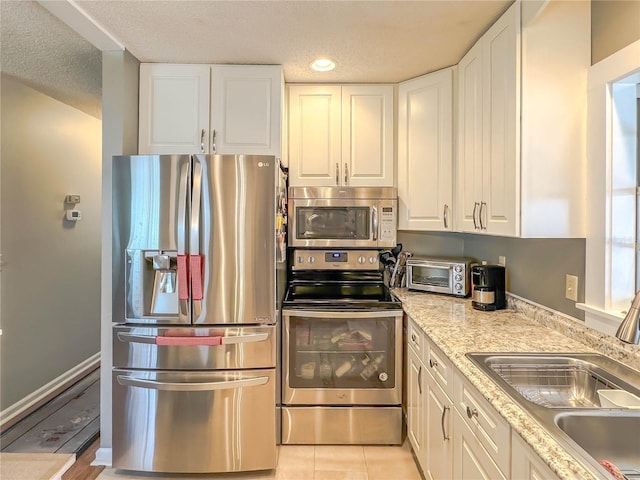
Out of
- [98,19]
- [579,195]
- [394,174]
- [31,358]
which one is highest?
[98,19]

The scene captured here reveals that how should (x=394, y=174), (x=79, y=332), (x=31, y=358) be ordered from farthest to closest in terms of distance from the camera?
(x=79, y=332) → (x=31, y=358) → (x=394, y=174)

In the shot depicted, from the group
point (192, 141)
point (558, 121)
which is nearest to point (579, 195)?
point (558, 121)

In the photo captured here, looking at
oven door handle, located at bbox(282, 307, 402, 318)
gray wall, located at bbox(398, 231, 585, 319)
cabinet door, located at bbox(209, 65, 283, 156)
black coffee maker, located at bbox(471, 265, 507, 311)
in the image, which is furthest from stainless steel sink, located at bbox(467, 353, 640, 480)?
cabinet door, located at bbox(209, 65, 283, 156)

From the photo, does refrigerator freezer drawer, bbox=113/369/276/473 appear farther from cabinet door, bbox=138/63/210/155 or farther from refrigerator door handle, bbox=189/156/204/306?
cabinet door, bbox=138/63/210/155

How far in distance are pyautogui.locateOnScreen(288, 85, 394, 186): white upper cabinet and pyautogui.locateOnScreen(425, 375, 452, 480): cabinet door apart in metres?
1.44

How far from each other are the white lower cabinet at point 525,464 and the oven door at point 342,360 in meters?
1.23

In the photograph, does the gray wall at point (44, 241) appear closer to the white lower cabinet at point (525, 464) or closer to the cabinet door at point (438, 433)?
the cabinet door at point (438, 433)

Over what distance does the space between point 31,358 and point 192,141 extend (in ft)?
7.00

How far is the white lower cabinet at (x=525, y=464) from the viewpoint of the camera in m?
0.86

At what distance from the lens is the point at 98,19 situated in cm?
179

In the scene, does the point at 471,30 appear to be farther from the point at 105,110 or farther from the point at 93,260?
the point at 93,260

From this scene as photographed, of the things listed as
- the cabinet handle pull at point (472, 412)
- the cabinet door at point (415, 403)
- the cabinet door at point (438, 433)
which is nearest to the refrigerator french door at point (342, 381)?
the cabinet door at point (415, 403)

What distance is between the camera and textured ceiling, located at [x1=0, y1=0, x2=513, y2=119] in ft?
5.57

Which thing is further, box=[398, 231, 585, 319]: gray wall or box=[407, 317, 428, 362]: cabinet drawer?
box=[407, 317, 428, 362]: cabinet drawer
